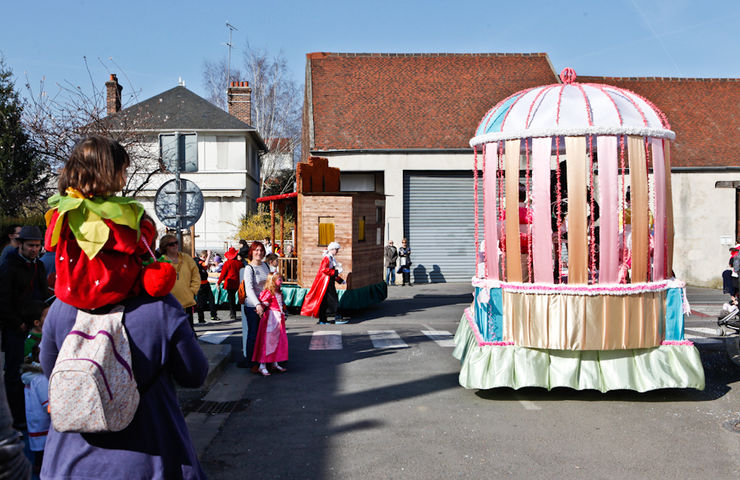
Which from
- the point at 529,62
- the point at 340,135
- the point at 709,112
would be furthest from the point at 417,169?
the point at 709,112

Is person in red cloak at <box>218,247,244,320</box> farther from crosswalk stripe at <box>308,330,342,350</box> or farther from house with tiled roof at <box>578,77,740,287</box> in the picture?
house with tiled roof at <box>578,77,740,287</box>

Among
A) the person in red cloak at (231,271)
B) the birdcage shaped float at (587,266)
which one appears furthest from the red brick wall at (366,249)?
the birdcage shaped float at (587,266)

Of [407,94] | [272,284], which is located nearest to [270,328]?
[272,284]

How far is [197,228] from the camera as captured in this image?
107 feet

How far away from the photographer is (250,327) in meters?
8.72

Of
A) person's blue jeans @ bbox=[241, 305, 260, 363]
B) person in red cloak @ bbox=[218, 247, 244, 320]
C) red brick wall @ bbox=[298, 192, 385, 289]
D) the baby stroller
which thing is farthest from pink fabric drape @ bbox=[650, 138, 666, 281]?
person in red cloak @ bbox=[218, 247, 244, 320]

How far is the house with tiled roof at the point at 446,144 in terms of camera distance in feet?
80.2

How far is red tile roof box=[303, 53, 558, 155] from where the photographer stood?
25734mm

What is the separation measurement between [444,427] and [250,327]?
3616 millimetres

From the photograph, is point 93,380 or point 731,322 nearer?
point 93,380

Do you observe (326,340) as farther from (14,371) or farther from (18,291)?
(14,371)

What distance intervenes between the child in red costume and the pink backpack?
0.11 meters

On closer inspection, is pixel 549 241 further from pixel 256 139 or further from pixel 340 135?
pixel 256 139

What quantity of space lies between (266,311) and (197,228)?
992 inches
